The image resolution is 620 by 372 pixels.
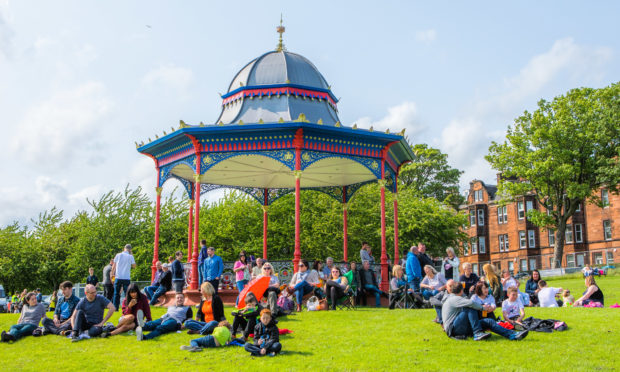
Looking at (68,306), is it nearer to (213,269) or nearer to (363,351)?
(213,269)

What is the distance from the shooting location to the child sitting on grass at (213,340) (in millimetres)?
11495

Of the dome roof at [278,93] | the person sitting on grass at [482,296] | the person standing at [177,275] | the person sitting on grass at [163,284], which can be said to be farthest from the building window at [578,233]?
the person sitting on grass at [482,296]

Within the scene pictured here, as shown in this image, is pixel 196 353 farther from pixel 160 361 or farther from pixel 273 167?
pixel 273 167

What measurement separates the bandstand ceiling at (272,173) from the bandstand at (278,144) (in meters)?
0.04

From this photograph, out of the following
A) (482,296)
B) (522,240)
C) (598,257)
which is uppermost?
(522,240)

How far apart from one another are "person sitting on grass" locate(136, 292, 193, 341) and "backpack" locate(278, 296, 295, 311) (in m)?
2.63

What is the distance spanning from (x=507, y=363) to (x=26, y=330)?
10651 mm

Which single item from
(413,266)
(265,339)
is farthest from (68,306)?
(413,266)

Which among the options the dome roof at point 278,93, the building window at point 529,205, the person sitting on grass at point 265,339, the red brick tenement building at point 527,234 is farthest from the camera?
the building window at point 529,205

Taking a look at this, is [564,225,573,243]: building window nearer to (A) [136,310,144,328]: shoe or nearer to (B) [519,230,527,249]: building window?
(B) [519,230,527,249]: building window

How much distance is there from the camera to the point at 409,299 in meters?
16.9

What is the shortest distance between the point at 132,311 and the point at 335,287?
545 centimetres

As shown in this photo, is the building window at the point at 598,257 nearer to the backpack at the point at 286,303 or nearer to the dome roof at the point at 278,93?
the dome roof at the point at 278,93

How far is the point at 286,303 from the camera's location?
15.7 m
